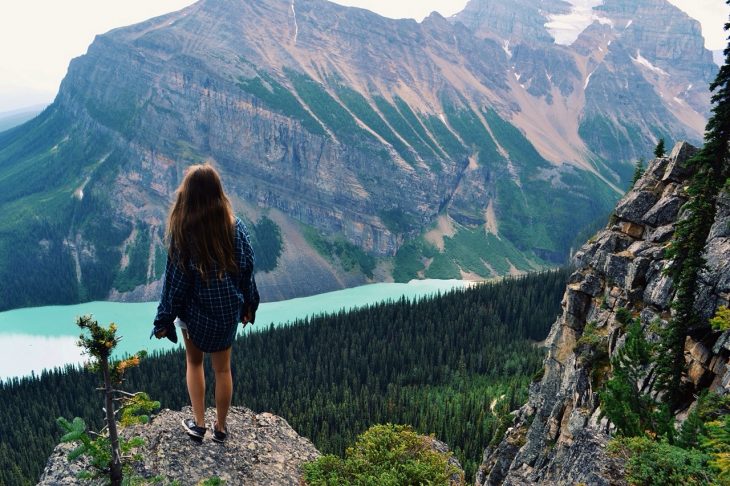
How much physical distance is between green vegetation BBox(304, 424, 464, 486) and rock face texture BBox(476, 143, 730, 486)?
287 inches

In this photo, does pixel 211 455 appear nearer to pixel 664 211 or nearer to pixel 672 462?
pixel 672 462

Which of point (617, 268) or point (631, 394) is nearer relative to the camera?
point (631, 394)

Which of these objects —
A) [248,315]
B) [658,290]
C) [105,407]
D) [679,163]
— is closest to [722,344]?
[658,290]

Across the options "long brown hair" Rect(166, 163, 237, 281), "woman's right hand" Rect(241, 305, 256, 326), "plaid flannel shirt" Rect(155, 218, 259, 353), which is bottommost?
"woman's right hand" Rect(241, 305, 256, 326)

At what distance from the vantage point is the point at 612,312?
33.1 m

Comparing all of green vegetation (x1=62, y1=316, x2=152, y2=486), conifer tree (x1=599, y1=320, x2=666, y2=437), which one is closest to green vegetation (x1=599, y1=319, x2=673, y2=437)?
conifer tree (x1=599, y1=320, x2=666, y2=437)

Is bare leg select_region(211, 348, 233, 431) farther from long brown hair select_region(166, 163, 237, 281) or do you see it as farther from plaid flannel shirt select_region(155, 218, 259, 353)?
long brown hair select_region(166, 163, 237, 281)

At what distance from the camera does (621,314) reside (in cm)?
3011

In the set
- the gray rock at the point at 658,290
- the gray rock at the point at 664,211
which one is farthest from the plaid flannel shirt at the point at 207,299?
the gray rock at the point at 664,211

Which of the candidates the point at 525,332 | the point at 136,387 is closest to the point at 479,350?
the point at 525,332

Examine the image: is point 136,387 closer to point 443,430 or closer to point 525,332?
point 443,430

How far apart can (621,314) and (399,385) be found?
307 feet

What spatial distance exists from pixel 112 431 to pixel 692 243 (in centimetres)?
2592

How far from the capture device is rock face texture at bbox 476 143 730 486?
23.5 meters
